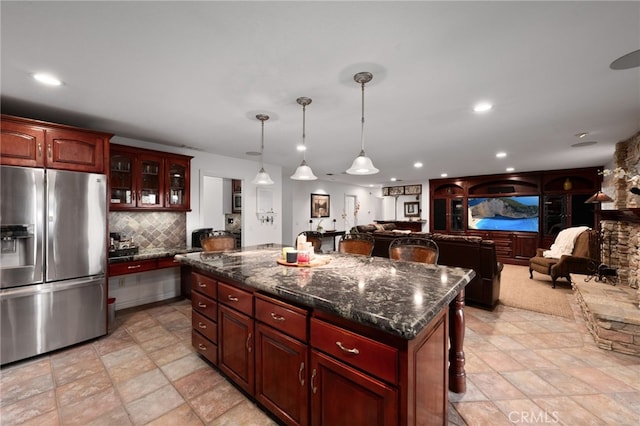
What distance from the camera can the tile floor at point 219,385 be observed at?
1.83 meters

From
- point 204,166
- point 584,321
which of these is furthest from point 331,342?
point 204,166

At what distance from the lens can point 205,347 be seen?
2367 mm

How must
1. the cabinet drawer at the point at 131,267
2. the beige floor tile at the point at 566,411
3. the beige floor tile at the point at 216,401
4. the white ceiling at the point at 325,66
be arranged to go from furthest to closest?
1. the cabinet drawer at the point at 131,267
2. the beige floor tile at the point at 216,401
3. the beige floor tile at the point at 566,411
4. the white ceiling at the point at 325,66

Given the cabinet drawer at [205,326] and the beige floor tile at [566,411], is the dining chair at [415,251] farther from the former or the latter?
the cabinet drawer at [205,326]

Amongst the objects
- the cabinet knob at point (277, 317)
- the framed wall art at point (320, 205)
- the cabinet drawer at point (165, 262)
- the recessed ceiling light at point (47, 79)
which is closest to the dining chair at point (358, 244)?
the cabinet knob at point (277, 317)

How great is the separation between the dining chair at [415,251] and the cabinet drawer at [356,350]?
1.45 meters

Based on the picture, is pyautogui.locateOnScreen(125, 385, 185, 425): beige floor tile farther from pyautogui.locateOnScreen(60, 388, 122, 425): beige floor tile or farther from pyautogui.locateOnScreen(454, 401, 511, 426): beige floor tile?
pyautogui.locateOnScreen(454, 401, 511, 426): beige floor tile

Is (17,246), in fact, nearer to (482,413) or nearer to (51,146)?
(51,146)

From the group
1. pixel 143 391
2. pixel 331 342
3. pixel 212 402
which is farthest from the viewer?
pixel 143 391

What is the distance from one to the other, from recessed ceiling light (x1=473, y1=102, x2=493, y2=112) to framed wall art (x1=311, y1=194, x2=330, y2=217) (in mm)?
6333

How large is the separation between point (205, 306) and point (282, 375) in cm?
104

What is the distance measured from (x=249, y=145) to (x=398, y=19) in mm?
3152

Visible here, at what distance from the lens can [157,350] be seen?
2713 mm

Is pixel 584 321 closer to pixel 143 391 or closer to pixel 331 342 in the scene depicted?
pixel 331 342
